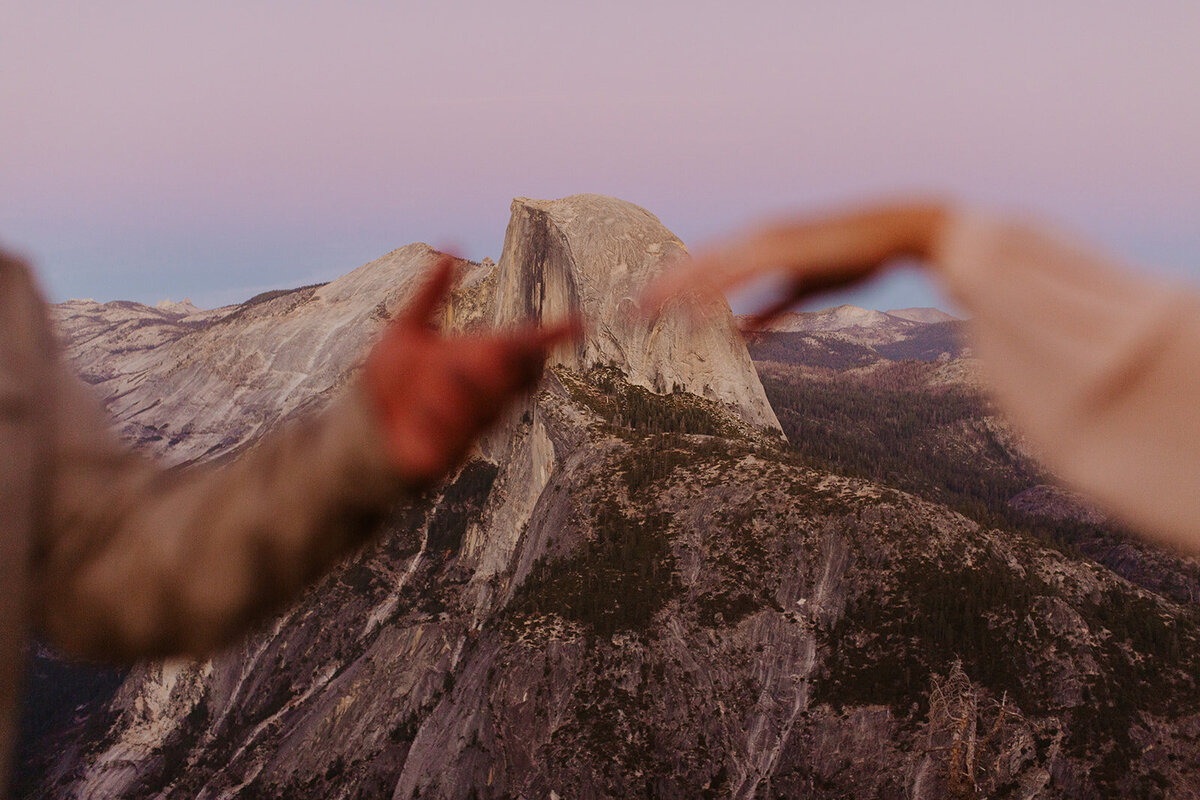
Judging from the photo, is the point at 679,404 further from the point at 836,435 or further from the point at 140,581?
the point at 836,435

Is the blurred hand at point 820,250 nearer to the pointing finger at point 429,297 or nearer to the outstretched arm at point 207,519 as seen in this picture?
the pointing finger at point 429,297

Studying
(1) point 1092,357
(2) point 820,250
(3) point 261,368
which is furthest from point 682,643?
(3) point 261,368

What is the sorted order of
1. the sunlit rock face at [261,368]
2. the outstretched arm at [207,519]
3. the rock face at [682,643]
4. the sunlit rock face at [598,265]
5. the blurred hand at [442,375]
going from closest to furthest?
1. the blurred hand at [442,375]
2. the outstretched arm at [207,519]
3. the rock face at [682,643]
4. the sunlit rock face at [598,265]
5. the sunlit rock face at [261,368]

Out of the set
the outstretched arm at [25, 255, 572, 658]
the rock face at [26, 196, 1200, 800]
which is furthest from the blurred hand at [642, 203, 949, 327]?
the outstretched arm at [25, 255, 572, 658]

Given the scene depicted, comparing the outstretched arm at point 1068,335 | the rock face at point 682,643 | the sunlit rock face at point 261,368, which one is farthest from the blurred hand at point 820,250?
the sunlit rock face at point 261,368

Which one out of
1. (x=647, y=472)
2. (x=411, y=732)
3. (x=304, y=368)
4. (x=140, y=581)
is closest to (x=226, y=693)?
(x=411, y=732)

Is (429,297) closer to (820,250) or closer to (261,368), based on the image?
(820,250)
